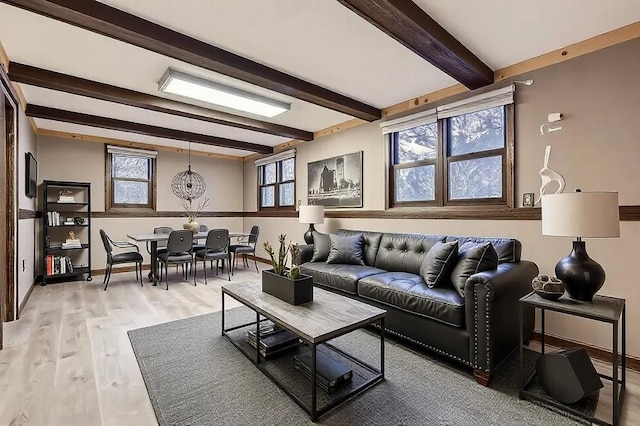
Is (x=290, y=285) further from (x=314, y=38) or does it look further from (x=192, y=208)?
(x=192, y=208)

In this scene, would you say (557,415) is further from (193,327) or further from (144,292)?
(144,292)

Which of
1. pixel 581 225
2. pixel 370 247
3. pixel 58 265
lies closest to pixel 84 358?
pixel 370 247

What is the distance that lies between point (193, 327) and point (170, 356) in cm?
59

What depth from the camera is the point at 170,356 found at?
95.1 inches

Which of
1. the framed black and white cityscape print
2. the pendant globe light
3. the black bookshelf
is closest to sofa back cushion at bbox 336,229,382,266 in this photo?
the framed black and white cityscape print

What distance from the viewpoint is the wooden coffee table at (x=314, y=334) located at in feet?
5.81

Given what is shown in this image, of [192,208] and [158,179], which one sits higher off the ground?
[158,179]

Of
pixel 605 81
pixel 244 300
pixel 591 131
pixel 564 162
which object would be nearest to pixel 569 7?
pixel 605 81

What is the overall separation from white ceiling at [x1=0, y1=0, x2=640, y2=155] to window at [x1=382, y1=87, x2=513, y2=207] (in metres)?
0.35

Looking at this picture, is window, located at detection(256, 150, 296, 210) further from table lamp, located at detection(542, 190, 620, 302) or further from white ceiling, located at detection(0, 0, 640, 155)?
table lamp, located at detection(542, 190, 620, 302)

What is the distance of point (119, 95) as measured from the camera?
10.7 ft

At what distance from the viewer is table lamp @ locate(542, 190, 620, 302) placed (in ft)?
5.64

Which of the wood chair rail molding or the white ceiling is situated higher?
the white ceiling

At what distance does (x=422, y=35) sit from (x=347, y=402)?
7.91 feet
